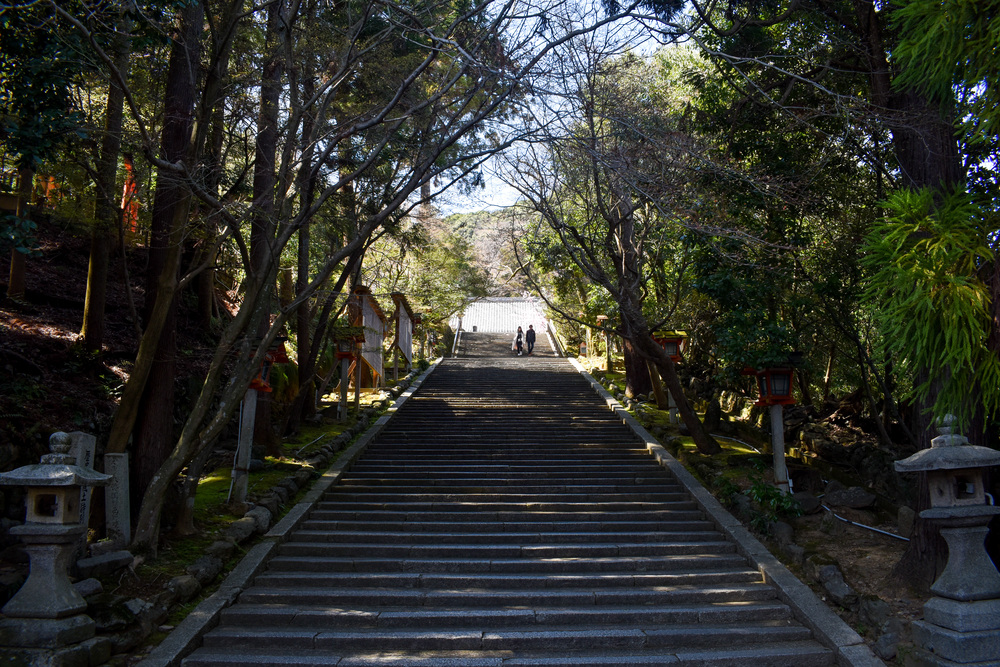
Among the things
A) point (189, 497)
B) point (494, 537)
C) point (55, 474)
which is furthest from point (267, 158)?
point (494, 537)

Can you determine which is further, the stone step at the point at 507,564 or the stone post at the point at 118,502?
the stone step at the point at 507,564

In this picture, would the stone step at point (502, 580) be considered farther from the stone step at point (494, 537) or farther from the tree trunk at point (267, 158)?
the tree trunk at point (267, 158)

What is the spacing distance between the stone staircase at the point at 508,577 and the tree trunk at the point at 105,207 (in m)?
4.18

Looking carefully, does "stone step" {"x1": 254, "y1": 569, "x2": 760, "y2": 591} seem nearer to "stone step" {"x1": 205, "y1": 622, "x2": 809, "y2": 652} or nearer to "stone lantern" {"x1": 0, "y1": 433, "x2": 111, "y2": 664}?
"stone step" {"x1": 205, "y1": 622, "x2": 809, "y2": 652}

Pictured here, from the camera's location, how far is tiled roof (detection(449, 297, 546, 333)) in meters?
36.5

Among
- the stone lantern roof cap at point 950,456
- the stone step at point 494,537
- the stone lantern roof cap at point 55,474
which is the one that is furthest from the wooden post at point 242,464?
the stone lantern roof cap at point 950,456

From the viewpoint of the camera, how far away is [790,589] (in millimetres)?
7203

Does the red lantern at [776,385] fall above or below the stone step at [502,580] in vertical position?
above

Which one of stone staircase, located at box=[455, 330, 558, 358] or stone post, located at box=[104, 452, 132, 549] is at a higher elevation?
stone staircase, located at box=[455, 330, 558, 358]

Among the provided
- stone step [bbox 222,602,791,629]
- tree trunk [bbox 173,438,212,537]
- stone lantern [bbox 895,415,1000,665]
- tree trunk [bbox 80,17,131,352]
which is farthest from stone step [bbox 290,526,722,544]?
tree trunk [bbox 80,17,131,352]

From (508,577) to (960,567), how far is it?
433cm

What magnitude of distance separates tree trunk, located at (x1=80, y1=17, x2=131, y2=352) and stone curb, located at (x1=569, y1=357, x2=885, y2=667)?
858cm

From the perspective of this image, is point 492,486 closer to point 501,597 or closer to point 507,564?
point 507,564

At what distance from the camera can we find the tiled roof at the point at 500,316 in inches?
1438
